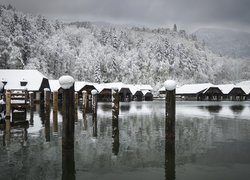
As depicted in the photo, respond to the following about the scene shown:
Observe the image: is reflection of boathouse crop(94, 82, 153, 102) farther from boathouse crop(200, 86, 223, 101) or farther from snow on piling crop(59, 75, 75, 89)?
snow on piling crop(59, 75, 75, 89)

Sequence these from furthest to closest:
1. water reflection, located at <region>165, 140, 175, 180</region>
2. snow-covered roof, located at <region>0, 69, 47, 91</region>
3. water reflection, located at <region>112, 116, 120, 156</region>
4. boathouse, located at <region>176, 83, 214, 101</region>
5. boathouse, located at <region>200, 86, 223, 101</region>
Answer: boathouse, located at <region>176, 83, 214, 101</region>, boathouse, located at <region>200, 86, 223, 101</region>, snow-covered roof, located at <region>0, 69, 47, 91</region>, water reflection, located at <region>112, 116, 120, 156</region>, water reflection, located at <region>165, 140, 175, 180</region>

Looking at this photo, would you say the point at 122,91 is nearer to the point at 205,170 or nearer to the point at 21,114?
Answer: the point at 21,114

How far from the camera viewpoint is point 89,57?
430 feet

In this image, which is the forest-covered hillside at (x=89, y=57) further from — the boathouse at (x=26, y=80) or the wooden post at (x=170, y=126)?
the wooden post at (x=170, y=126)

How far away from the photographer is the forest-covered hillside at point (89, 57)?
280 feet

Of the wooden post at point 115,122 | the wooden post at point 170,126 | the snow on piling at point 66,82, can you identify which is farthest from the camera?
the wooden post at point 115,122

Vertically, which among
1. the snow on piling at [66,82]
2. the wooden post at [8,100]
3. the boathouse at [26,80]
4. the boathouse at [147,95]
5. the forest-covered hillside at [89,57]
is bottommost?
the boathouse at [147,95]

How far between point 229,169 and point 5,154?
715cm

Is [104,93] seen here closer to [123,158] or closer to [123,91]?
[123,91]

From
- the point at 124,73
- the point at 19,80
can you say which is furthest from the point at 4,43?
the point at 124,73

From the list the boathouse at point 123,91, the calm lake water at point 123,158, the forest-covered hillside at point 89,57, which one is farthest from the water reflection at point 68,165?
the boathouse at point 123,91

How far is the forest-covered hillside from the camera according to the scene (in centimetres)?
8531

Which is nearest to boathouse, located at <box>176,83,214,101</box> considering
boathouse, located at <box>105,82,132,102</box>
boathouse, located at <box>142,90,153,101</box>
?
boathouse, located at <box>142,90,153,101</box>

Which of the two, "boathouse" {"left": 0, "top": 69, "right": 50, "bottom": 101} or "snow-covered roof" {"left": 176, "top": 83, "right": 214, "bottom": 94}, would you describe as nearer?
"boathouse" {"left": 0, "top": 69, "right": 50, "bottom": 101}
